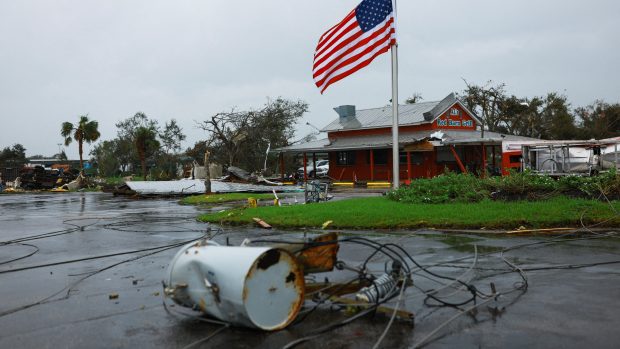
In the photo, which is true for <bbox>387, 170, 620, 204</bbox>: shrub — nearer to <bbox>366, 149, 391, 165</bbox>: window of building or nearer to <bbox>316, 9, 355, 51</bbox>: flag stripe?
<bbox>316, 9, 355, 51</bbox>: flag stripe

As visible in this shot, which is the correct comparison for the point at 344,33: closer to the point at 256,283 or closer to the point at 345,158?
the point at 256,283

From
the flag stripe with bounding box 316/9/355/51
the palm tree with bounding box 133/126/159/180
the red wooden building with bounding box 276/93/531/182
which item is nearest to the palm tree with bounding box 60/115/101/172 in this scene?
the palm tree with bounding box 133/126/159/180

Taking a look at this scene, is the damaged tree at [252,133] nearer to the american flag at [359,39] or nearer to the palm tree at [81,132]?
the palm tree at [81,132]

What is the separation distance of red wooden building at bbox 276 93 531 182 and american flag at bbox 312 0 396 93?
16.0 meters

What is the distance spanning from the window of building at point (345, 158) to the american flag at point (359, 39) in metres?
24.1

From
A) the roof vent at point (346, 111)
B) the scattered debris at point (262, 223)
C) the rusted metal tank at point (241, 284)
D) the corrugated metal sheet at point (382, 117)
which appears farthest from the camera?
the roof vent at point (346, 111)

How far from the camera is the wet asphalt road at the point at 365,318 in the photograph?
5.39 m

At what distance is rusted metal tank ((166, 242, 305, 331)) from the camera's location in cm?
515

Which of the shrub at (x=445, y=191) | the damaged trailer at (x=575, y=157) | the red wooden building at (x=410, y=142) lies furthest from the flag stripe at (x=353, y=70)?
the red wooden building at (x=410, y=142)

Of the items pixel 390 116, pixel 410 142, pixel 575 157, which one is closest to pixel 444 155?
pixel 410 142

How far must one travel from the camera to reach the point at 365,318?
19.5ft

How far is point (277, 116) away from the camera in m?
53.4

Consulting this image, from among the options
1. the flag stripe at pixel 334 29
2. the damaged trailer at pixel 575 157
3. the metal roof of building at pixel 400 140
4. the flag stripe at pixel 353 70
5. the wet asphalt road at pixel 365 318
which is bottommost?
the wet asphalt road at pixel 365 318

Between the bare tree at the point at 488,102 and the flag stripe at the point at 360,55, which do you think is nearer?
the flag stripe at the point at 360,55
